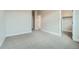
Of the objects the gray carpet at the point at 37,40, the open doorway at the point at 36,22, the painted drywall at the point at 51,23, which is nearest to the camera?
the gray carpet at the point at 37,40

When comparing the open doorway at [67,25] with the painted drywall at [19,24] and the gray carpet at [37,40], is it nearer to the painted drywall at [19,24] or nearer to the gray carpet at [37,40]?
the gray carpet at [37,40]

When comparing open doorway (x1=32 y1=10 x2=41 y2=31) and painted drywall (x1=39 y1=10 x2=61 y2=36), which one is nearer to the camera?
open doorway (x1=32 y1=10 x2=41 y2=31)

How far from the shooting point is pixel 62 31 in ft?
6.32

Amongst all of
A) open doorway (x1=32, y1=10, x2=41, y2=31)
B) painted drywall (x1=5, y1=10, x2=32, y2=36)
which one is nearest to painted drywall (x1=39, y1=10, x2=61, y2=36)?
open doorway (x1=32, y1=10, x2=41, y2=31)

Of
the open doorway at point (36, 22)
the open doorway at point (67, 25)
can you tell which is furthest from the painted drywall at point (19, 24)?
the open doorway at point (67, 25)

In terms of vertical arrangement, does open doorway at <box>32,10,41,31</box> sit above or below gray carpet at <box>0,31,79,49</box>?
above

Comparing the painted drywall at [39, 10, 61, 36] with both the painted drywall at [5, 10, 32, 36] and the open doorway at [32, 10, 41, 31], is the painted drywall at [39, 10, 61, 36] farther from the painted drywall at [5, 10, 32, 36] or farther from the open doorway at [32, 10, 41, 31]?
the painted drywall at [5, 10, 32, 36]

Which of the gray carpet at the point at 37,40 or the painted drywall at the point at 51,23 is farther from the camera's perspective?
the painted drywall at the point at 51,23

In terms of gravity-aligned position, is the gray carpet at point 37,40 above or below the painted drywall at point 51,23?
below

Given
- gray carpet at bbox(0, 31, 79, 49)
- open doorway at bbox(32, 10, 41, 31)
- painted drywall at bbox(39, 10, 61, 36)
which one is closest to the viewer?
gray carpet at bbox(0, 31, 79, 49)

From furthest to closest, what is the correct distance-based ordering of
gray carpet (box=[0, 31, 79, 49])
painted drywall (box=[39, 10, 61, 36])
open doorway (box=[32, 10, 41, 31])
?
painted drywall (box=[39, 10, 61, 36]), open doorway (box=[32, 10, 41, 31]), gray carpet (box=[0, 31, 79, 49])

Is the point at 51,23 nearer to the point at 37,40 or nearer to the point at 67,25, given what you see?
the point at 67,25
